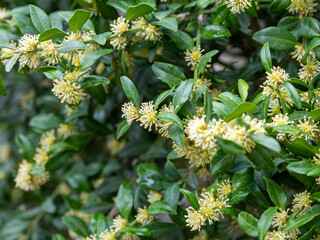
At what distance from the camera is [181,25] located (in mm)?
862

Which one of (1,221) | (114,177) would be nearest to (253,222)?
(114,177)

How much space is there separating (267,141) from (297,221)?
0.17m

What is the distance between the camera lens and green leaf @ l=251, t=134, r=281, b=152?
0.51 meters

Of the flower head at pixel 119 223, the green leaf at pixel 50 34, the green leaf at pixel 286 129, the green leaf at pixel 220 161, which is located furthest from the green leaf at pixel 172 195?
A: the green leaf at pixel 50 34

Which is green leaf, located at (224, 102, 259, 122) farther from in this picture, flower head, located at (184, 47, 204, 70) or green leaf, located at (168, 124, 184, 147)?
flower head, located at (184, 47, 204, 70)

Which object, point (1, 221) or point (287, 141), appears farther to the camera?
point (1, 221)

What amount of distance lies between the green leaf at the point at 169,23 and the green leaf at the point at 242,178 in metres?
0.32

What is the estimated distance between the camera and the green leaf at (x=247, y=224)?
637 millimetres

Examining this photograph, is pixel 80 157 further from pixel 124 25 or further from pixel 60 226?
A: pixel 124 25

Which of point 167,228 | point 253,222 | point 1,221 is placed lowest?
point 1,221

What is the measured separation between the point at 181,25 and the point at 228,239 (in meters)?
0.57

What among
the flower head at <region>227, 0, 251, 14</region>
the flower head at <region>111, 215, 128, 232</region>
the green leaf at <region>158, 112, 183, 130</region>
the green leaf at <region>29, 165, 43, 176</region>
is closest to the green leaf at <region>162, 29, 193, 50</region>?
the flower head at <region>227, 0, 251, 14</region>

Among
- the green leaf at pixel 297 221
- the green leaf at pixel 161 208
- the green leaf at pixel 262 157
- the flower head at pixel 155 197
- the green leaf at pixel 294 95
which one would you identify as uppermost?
the green leaf at pixel 294 95

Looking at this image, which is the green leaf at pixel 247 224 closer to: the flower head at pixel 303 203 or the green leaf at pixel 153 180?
the flower head at pixel 303 203
